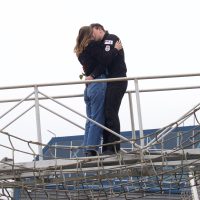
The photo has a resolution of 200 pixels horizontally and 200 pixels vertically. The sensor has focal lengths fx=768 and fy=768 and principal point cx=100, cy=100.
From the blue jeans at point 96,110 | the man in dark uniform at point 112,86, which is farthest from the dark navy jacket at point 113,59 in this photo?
the blue jeans at point 96,110

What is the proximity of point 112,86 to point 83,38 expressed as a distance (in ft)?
2.66

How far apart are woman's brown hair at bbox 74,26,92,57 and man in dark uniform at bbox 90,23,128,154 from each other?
0.24 feet

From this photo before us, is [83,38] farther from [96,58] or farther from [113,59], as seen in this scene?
[113,59]

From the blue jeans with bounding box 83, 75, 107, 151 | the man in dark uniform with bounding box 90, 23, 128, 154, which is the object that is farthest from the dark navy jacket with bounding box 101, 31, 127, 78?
the blue jeans with bounding box 83, 75, 107, 151

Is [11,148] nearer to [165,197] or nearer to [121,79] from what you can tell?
[121,79]

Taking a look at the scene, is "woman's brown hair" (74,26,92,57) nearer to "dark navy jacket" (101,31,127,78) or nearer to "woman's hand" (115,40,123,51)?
"dark navy jacket" (101,31,127,78)

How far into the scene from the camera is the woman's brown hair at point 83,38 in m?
11.0

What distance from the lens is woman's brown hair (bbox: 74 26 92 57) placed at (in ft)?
36.2

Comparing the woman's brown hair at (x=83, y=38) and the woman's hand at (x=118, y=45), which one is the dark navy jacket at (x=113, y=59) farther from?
A: the woman's brown hair at (x=83, y=38)

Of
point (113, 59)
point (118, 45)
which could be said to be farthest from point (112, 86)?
point (118, 45)

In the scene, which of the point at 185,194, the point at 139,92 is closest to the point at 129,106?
the point at 139,92

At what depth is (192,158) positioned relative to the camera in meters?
10.9

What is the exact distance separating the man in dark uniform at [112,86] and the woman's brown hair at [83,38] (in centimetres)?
7

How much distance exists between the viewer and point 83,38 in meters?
11.0
